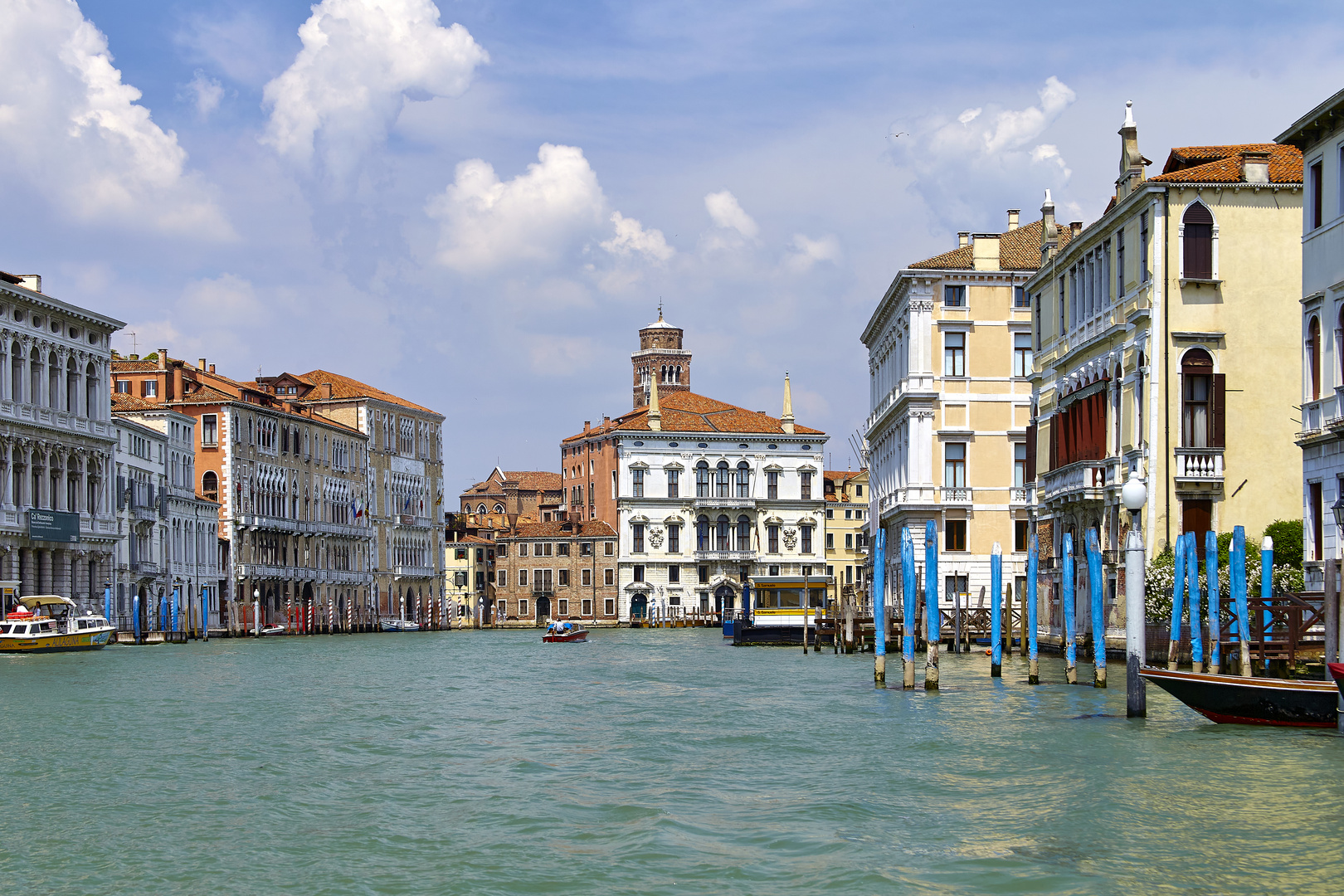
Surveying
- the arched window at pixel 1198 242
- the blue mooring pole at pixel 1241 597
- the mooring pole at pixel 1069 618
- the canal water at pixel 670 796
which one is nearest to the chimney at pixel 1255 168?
the arched window at pixel 1198 242

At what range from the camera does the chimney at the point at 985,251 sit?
44.3m

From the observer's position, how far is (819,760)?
16.8m

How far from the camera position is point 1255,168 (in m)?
27.0

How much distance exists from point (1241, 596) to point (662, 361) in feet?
317

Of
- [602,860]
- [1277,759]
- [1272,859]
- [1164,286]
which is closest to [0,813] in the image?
[602,860]

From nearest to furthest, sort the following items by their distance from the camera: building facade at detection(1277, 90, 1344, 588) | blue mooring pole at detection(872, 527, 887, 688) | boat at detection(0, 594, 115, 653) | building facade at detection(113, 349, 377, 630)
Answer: building facade at detection(1277, 90, 1344, 588) < blue mooring pole at detection(872, 527, 887, 688) < boat at detection(0, 594, 115, 653) < building facade at detection(113, 349, 377, 630)

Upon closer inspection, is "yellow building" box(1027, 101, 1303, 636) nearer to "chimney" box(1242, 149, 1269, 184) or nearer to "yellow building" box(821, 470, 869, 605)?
"chimney" box(1242, 149, 1269, 184)

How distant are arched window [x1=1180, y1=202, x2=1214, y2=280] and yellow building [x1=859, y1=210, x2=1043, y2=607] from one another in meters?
16.5

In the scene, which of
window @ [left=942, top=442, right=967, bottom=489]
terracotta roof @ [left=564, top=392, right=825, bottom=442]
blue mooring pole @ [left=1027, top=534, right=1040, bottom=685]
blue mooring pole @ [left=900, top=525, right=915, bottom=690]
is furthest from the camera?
terracotta roof @ [left=564, top=392, right=825, bottom=442]

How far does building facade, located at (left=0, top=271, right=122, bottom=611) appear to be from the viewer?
44.7m

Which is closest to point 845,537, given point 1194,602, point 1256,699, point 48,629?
point 48,629

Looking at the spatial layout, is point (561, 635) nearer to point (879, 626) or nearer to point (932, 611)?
point (879, 626)

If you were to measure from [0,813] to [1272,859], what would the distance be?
999 centimetres

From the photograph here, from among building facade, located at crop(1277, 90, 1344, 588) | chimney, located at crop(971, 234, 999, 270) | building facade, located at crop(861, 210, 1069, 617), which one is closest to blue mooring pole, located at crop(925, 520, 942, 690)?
building facade, located at crop(1277, 90, 1344, 588)
